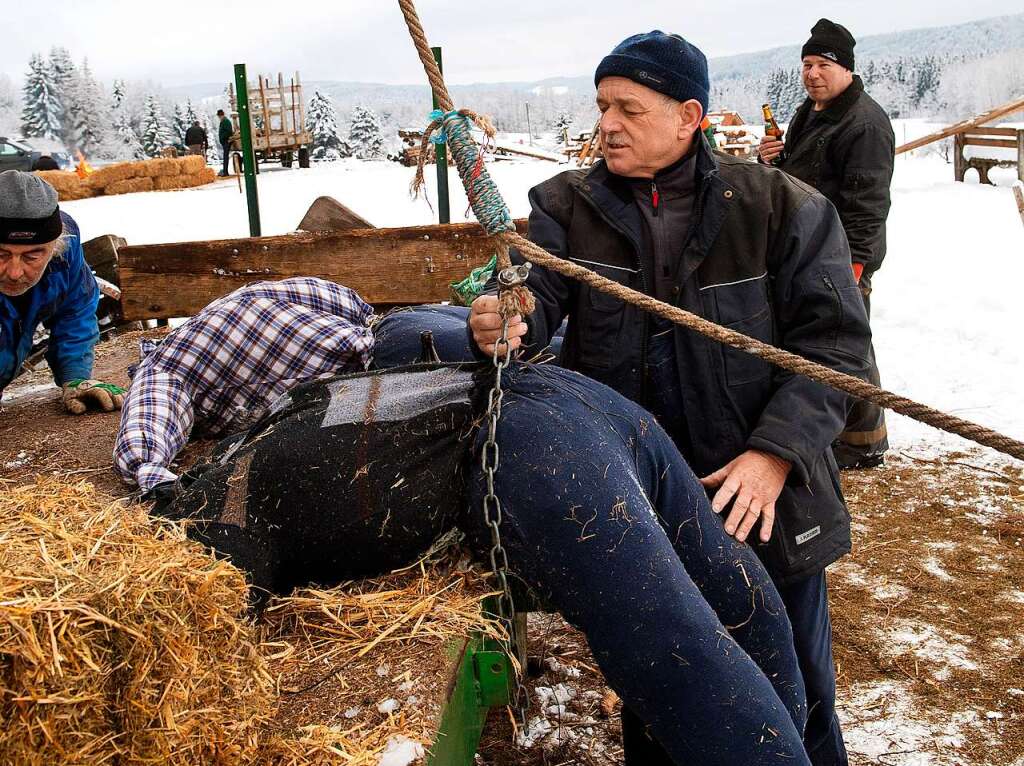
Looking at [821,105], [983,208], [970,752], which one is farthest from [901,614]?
[983,208]

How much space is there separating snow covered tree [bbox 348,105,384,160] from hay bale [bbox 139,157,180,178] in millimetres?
29668

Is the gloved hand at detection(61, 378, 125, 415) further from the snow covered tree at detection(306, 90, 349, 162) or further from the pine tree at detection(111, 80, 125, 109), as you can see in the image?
the pine tree at detection(111, 80, 125, 109)

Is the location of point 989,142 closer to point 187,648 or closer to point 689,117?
point 689,117

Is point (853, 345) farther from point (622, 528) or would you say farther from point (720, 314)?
point (622, 528)

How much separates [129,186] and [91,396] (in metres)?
18.7

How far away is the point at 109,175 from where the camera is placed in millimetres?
21641

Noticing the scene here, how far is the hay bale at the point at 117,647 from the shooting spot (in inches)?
49.6

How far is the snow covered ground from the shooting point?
20.2 feet

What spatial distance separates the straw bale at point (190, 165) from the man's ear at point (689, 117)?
21.9 m

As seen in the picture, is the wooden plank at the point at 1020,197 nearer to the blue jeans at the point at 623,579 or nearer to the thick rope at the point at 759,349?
the thick rope at the point at 759,349

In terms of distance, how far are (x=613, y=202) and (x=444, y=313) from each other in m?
1.95

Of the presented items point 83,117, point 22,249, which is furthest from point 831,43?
point 83,117

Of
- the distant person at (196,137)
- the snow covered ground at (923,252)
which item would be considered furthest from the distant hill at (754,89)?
the snow covered ground at (923,252)

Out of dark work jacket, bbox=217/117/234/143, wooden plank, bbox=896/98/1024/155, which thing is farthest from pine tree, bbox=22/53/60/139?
wooden plank, bbox=896/98/1024/155
